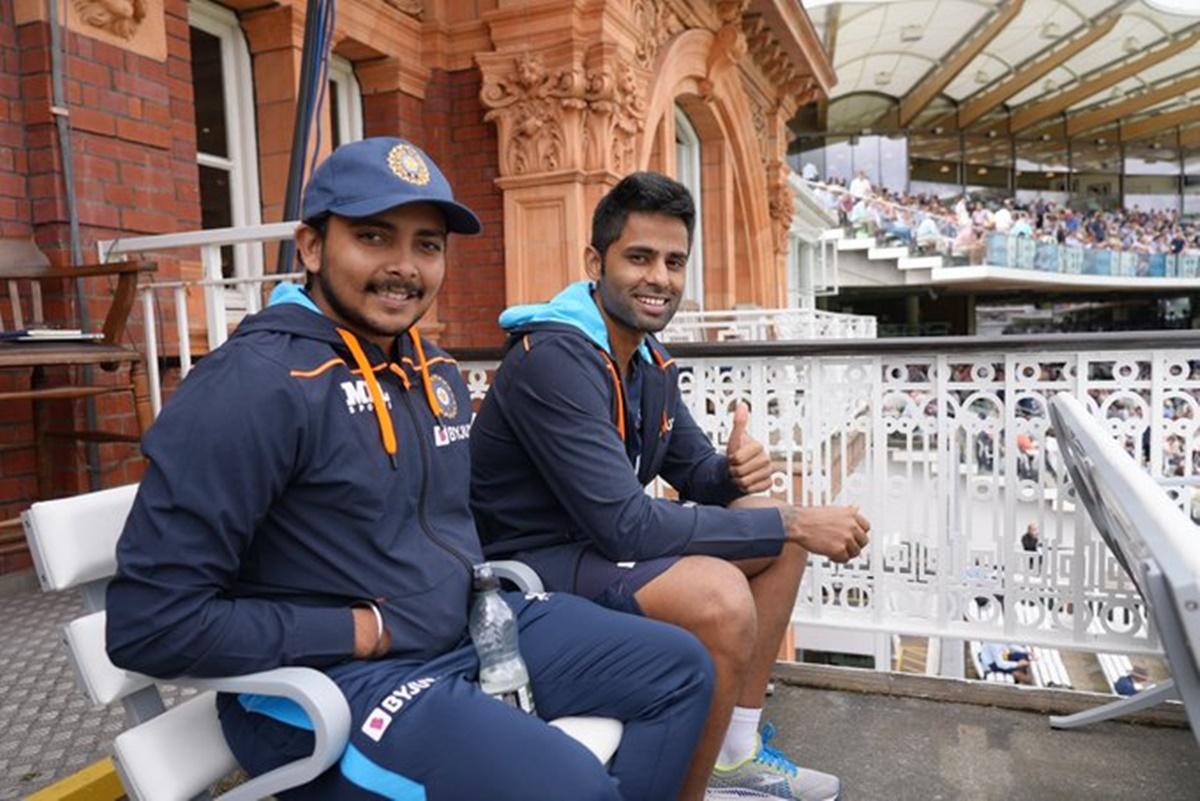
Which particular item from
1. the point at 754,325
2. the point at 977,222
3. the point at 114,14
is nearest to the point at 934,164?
the point at 977,222

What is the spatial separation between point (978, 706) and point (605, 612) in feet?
5.62

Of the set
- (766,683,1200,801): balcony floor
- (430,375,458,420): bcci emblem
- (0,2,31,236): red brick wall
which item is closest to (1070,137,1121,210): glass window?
(766,683,1200,801): balcony floor

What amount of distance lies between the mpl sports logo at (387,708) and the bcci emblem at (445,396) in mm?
538

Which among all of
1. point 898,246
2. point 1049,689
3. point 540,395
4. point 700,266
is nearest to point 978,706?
point 1049,689

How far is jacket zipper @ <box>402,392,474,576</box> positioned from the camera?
1569 millimetres

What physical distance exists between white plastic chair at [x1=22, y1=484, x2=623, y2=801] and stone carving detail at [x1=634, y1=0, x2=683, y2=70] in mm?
6784

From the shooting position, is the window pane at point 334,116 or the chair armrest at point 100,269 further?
the window pane at point 334,116

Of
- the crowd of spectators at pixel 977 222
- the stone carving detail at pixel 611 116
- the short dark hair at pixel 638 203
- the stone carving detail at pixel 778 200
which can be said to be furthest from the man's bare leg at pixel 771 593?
the crowd of spectators at pixel 977 222

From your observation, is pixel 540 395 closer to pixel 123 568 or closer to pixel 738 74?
pixel 123 568

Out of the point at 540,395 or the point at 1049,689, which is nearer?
the point at 540,395

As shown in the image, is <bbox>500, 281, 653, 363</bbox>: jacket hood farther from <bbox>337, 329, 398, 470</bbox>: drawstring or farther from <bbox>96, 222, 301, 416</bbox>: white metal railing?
<bbox>96, 222, 301, 416</bbox>: white metal railing

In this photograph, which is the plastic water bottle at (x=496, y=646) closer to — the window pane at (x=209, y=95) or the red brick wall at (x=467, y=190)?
the window pane at (x=209, y=95)

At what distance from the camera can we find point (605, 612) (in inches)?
68.6

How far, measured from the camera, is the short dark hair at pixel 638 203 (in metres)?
2.12
